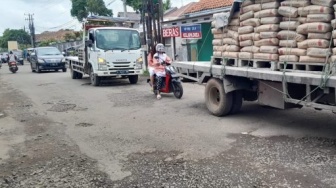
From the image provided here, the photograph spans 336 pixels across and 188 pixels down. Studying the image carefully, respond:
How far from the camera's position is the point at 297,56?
17.8ft

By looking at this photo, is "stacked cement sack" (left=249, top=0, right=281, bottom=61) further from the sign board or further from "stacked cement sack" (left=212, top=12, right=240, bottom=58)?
the sign board

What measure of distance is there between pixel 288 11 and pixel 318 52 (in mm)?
872

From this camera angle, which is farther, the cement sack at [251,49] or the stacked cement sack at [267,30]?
the cement sack at [251,49]

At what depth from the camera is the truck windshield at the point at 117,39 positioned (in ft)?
44.3

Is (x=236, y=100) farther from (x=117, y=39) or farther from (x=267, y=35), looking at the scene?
(x=117, y=39)

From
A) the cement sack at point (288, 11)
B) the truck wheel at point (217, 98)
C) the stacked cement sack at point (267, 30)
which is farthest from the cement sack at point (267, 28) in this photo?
the truck wheel at point (217, 98)

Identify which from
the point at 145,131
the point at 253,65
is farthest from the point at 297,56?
the point at 145,131

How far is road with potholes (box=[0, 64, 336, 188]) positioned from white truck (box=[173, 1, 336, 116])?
18.4 inches

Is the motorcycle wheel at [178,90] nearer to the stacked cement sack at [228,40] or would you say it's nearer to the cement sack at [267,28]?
the stacked cement sack at [228,40]

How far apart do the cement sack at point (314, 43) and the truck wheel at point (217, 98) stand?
2201mm

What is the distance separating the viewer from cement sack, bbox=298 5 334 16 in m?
4.98

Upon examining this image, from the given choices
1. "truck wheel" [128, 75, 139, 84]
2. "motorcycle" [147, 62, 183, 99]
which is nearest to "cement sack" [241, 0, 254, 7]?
"motorcycle" [147, 62, 183, 99]

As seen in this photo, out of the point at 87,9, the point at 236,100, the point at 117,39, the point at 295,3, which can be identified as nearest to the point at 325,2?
the point at 295,3

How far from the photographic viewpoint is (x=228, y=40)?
23.1ft
